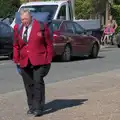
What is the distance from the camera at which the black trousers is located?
8352 millimetres

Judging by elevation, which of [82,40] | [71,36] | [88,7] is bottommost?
[88,7]

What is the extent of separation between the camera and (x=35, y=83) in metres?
8.39

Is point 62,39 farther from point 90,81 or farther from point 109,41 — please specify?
point 109,41

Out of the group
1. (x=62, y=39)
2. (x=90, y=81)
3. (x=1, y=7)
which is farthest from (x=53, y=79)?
(x=1, y=7)

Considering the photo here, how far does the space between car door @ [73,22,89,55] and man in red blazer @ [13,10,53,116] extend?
11.4 m

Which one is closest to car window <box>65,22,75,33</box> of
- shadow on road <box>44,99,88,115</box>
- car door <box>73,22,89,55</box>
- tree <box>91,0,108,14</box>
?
car door <box>73,22,89,55</box>

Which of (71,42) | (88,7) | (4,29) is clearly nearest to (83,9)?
(88,7)

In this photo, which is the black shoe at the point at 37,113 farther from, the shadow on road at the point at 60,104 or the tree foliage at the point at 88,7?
the tree foliage at the point at 88,7

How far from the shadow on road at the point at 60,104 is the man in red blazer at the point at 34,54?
0.57 m

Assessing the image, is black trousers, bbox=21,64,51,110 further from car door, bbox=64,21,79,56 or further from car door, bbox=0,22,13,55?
car door, bbox=0,22,13,55

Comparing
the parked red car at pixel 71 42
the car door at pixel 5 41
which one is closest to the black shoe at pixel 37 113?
the parked red car at pixel 71 42

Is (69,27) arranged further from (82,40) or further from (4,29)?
(4,29)

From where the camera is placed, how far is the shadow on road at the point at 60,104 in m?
9.10

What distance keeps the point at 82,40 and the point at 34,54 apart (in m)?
11.9
